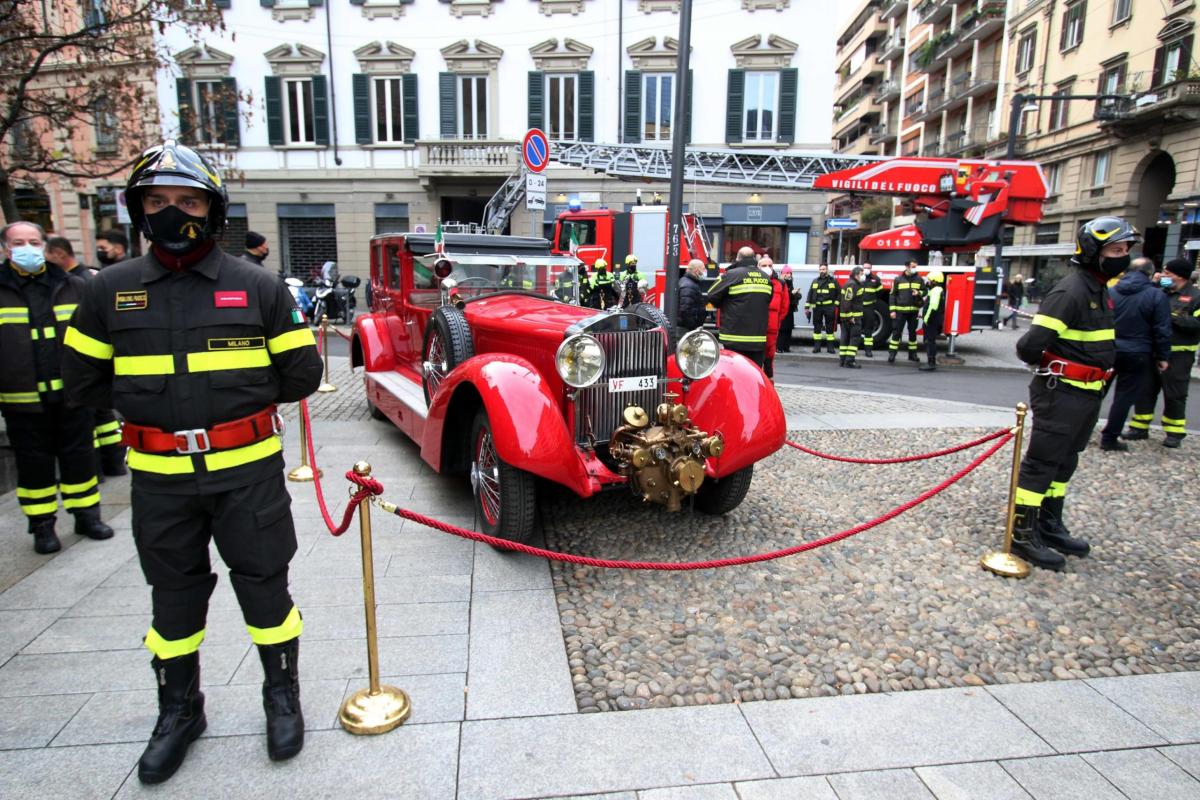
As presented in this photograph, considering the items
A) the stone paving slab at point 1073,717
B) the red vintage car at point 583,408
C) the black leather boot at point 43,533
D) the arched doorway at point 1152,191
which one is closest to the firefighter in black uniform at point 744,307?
the red vintage car at point 583,408

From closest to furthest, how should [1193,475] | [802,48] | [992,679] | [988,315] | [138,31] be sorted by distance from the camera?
[992,679] < [1193,475] < [138,31] < [988,315] < [802,48]

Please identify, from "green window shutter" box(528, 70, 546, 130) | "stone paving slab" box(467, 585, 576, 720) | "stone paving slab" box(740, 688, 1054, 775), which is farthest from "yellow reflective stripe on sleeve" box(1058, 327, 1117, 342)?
"green window shutter" box(528, 70, 546, 130)

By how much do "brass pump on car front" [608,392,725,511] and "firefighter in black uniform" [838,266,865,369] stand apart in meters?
9.49

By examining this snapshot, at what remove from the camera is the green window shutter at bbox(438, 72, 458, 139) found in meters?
22.0

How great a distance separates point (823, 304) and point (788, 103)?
10.3 metres

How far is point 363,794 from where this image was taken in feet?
7.54

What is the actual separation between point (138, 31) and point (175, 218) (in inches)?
301

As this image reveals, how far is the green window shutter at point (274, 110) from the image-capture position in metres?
21.9

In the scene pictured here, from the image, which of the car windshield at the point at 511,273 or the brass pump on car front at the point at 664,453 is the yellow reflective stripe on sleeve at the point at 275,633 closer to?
the brass pump on car front at the point at 664,453

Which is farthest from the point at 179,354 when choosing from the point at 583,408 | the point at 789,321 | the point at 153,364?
the point at 789,321

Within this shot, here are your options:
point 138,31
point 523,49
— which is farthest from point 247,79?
point 138,31

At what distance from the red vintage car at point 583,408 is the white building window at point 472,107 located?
60.3 ft

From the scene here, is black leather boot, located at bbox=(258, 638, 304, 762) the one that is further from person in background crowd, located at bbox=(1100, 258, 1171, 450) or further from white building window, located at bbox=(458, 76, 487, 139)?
white building window, located at bbox=(458, 76, 487, 139)

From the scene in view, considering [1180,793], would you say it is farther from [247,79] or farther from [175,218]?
[247,79]
